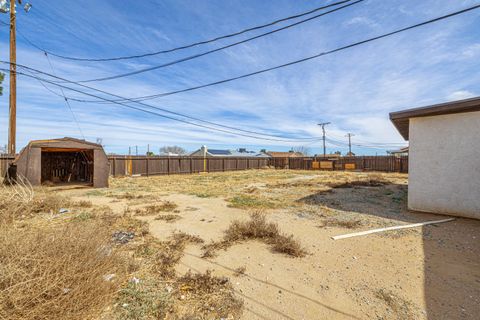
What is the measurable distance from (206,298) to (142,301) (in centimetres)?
69

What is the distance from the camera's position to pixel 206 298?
8.36 ft

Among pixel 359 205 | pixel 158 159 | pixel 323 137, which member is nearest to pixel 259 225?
pixel 359 205

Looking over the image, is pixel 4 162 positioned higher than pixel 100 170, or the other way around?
pixel 4 162

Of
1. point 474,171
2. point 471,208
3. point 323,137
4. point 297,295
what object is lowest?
point 297,295

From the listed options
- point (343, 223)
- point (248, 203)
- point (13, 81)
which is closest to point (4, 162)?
point (13, 81)

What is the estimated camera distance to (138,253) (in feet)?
12.1

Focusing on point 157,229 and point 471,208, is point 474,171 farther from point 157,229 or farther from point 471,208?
point 157,229

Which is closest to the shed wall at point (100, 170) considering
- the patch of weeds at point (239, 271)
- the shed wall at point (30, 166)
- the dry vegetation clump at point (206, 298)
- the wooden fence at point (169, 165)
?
the shed wall at point (30, 166)

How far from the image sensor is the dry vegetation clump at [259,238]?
12.5 ft

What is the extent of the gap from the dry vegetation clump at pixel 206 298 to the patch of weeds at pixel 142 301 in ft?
0.52

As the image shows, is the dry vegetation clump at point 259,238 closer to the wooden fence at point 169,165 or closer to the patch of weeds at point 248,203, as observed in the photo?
the patch of weeds at point 248,203

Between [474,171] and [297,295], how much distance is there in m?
6.23

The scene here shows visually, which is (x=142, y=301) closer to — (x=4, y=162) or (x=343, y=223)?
(x=343, y=223)

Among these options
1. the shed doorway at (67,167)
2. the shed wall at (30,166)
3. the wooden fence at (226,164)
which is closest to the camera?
the shed wall at (30,166)
